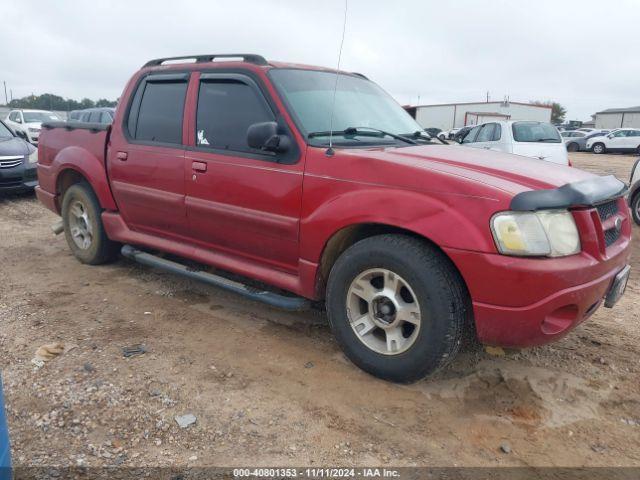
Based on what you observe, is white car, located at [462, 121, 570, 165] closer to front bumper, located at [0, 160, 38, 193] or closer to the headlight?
the headlight

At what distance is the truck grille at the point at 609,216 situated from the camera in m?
3.04

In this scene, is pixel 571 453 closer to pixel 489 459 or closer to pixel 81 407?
pixel 489 459

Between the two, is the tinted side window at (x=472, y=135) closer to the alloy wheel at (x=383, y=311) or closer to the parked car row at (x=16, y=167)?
the parked car row at (x=16, y=167)

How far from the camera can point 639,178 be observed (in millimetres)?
8008

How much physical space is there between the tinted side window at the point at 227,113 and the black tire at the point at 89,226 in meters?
1.68

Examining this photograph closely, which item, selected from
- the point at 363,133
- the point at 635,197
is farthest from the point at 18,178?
the point at 635,197

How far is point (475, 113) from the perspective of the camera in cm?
3484

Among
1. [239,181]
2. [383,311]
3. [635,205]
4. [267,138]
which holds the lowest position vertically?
[383,311]

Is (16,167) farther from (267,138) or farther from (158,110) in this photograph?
(267,138)

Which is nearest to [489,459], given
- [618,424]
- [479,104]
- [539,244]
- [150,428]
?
[618,424]

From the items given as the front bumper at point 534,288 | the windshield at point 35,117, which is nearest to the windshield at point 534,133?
A: the front bumper at point 534,288

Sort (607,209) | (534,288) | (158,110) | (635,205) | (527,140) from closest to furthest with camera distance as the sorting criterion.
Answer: (534,288), (607,209), (158,110), (635,205), (527,140)

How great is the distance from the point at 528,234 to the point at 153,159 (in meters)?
2.98

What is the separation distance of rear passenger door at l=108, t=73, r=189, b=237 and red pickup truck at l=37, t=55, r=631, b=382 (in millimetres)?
16
